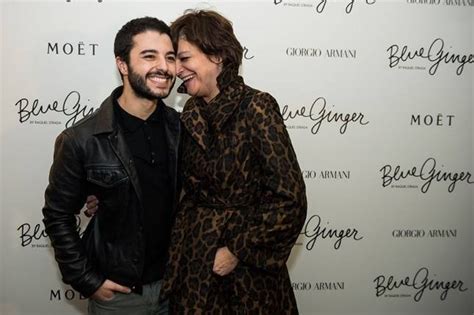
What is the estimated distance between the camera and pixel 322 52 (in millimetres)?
2305

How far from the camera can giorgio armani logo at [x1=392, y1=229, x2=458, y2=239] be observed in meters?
2.42

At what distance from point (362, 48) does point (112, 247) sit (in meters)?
1.67

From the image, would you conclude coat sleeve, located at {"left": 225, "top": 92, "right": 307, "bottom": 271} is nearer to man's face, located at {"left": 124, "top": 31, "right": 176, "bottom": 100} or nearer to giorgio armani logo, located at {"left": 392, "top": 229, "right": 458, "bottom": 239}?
man's face, located at {"left": 124, "top": 31, "right": 176, "bottom": 100}

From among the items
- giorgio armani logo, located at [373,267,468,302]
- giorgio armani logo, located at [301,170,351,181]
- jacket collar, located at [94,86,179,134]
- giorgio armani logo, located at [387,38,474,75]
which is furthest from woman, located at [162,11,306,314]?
giorgio armani logo, located at [387,38,474,75]

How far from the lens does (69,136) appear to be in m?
1.54

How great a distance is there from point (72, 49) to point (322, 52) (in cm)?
132

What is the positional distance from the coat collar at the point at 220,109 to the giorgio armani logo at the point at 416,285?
146 cm

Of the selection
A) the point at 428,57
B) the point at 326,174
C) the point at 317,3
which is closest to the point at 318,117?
the point at 326,174

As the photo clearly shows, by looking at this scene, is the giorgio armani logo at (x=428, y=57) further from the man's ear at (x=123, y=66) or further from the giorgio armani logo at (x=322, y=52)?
the man's ear at (x=123, y=66)

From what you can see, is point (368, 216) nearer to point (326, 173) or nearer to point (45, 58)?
point (326, 173)

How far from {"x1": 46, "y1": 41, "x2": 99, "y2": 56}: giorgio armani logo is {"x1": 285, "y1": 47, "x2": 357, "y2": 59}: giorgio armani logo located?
1029 millimetres

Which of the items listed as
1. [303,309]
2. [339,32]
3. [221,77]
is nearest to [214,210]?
[221,77]

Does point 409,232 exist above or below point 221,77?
below

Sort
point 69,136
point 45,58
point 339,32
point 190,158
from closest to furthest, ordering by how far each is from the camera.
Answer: point 69,136, point 190,158, point 45,58, point 339,32
